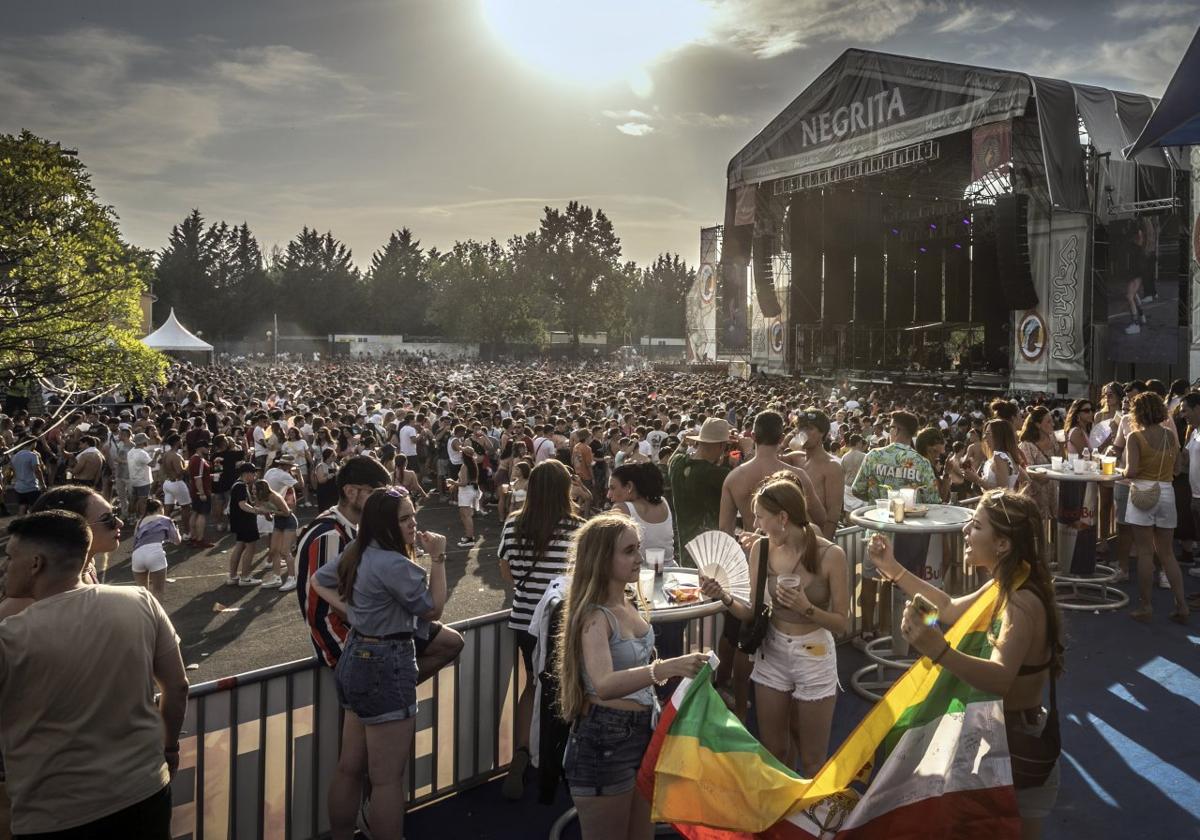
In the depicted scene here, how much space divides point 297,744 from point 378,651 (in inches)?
36.2

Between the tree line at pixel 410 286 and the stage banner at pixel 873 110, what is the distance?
50384mm

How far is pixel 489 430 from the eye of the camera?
584 inches

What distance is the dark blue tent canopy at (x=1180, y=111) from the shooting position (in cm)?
557

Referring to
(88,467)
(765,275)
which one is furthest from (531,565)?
(765,275)

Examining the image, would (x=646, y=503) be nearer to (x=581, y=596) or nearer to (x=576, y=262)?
(x=581, y=596)

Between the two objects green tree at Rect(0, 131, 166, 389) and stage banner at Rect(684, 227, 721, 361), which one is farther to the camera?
stage banner at Rect(684, 227, 721, 361)

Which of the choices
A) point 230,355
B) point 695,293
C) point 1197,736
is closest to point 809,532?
point 1197,736

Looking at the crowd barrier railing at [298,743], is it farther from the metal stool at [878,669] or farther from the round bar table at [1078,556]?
the round bar table at [1078,556]

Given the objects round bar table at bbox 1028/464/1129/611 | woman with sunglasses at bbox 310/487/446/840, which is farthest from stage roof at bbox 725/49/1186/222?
woman with sunglasses at bbox 310/487/446/840

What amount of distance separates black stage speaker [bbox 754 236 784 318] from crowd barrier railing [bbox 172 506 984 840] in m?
24.5

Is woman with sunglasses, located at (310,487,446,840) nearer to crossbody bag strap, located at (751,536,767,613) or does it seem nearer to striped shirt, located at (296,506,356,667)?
striped shirt, located at (296,506,356,667)

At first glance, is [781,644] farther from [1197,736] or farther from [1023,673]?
[1197,736]

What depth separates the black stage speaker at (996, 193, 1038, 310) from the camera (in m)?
18.5

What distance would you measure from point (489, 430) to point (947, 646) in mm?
12687
